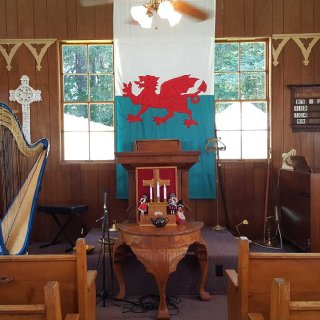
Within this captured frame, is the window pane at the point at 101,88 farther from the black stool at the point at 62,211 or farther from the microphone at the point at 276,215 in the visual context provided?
the microphone at the point at 276,215

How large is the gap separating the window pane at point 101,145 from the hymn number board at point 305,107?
2.27 meters

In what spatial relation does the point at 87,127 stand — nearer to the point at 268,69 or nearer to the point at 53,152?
the point at 53,152

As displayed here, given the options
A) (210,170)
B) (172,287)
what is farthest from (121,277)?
(210,170)

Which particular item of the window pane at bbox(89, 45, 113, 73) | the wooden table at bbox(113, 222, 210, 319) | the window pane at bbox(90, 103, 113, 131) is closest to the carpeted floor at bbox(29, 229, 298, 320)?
the wooden table at bbox(113, 222, 210, 319)

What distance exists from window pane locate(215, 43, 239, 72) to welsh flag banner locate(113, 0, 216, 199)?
0.83ft

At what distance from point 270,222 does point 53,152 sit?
111 inches

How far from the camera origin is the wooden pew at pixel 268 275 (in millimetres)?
1760

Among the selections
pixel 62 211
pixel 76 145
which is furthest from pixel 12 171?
pixel 62 211

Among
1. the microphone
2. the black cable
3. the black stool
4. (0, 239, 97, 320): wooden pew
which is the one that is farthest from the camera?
the microphone

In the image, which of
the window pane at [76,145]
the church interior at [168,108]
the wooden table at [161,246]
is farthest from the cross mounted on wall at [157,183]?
the window pane at [76,145]

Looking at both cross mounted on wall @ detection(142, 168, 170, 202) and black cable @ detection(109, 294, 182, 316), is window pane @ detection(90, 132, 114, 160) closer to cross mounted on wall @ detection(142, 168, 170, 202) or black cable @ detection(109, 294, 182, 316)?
cross mounted on wall @ detection(142, 168, 170, 202)

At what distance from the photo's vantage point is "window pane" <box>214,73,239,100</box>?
499cm

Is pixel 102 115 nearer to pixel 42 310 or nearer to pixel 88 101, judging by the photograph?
pixel 88 101

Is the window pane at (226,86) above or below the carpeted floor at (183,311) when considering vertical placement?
above
